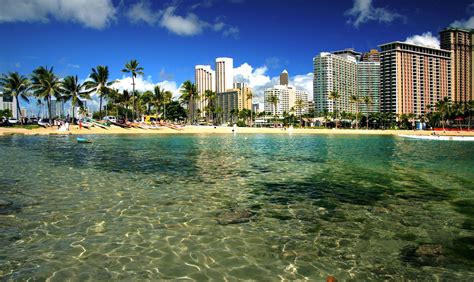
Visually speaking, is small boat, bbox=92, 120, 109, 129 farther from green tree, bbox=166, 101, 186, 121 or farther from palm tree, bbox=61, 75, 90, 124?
green tree, bbox=166, 101, 186, 121

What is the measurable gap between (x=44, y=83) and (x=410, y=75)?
190703mm

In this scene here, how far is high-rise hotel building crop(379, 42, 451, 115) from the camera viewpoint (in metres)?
189

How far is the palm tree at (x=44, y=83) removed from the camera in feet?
260

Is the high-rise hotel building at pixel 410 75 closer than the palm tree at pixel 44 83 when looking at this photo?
No

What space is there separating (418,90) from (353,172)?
680ft

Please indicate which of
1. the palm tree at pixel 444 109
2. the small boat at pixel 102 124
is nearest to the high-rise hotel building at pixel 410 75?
the palm tree at pixel 444 109

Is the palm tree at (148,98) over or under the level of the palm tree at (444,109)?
over

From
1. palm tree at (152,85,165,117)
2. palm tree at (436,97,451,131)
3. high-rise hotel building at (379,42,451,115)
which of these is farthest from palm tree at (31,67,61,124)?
high-rise hotel building at (379,42,451,115)

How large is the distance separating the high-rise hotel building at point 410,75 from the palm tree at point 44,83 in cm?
17726

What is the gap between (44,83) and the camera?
261ft

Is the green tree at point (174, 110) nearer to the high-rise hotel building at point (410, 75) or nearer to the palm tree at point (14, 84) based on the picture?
the palm tree at point (14, 84)

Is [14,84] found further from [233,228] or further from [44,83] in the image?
[233,228]

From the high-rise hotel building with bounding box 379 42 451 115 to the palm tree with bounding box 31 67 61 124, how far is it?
582ft

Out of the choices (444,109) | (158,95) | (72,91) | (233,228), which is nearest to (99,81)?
(72,91)
